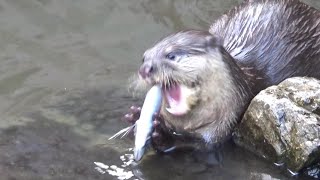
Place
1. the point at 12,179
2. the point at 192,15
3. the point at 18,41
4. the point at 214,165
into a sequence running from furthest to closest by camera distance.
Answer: the point at 192,15
the point at 18,41
the point at 214,165
the point at 12,179

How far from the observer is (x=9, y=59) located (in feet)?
14.3

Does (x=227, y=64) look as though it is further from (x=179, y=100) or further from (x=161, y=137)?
(x=161, y=137)

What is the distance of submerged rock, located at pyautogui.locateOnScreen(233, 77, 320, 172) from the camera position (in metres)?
3.22

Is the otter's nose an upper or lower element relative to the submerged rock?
upper

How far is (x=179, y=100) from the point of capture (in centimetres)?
344

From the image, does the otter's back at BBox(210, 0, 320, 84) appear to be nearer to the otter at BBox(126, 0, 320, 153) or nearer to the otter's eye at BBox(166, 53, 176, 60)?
the otter at BBox(126, 0, 320, 153)

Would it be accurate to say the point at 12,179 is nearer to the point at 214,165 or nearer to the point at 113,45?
the point at 214,165

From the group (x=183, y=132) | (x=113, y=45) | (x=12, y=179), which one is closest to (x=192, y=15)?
(x=113, y=45)

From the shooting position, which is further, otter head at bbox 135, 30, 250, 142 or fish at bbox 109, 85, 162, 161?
otter head at bbox 135, 30, 250, 142

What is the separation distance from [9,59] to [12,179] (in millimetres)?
1457

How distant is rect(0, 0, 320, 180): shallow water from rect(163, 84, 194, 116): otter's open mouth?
202 mm

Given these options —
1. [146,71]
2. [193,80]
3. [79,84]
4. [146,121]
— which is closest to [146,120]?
[146,121]

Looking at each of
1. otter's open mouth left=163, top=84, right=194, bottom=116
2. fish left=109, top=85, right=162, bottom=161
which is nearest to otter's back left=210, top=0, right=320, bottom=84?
otter's open mouth left=163, top=84, right=194, bottom=116

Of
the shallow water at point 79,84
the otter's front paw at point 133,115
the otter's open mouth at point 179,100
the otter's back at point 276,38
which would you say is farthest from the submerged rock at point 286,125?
the otter's front paw at point 133,115
